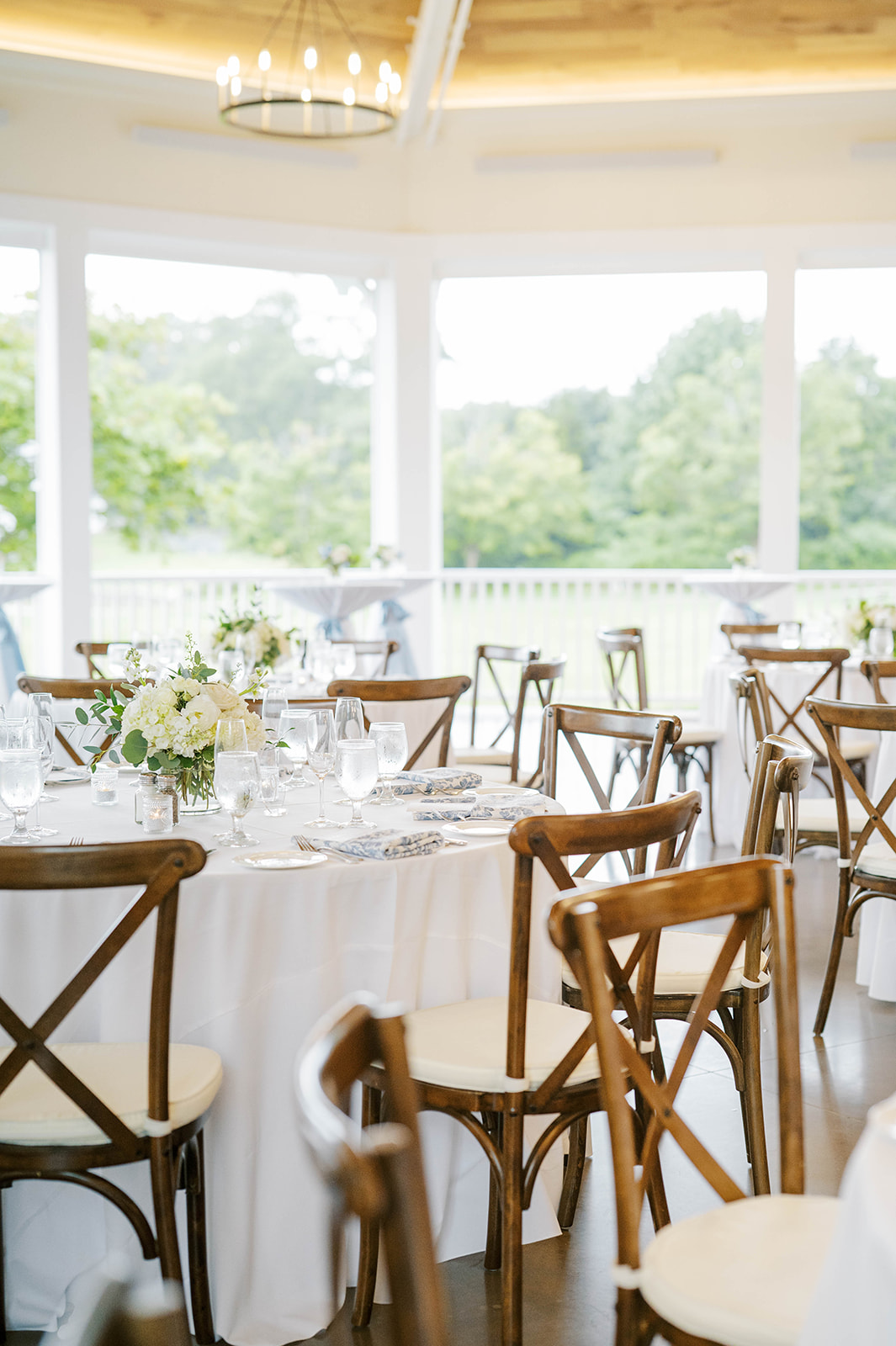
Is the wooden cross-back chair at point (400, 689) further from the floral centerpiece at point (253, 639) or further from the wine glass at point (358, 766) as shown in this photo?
the floral centerpiece at point (253, 639)

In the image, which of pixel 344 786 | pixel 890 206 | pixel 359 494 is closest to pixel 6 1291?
pixel 344 786

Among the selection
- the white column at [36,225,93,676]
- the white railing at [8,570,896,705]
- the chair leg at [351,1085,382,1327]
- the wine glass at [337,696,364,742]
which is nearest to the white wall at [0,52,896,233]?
the white column at [36,225,93,676]

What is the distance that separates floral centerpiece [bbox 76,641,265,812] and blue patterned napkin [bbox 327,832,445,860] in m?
0.32

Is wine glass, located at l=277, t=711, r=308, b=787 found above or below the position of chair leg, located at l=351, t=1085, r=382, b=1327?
above

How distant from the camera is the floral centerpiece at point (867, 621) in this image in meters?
5.75

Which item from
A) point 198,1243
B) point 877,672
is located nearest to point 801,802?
point 877,672

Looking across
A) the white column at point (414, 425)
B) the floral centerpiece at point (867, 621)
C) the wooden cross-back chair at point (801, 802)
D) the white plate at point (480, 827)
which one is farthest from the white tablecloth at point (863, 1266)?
the white column at point (414, 425)

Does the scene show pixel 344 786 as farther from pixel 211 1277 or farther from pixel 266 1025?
pixel 211 1277

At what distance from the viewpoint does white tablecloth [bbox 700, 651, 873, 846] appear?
540cm

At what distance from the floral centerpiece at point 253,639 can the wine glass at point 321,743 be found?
2.35 metres

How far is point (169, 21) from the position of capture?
8094 mm

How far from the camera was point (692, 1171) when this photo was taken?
107 inches

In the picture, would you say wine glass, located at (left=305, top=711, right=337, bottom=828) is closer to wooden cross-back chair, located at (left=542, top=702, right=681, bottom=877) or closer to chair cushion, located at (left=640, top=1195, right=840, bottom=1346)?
wooden cross-back chair, located at (left=542, top=702, right=681, bottom=877)

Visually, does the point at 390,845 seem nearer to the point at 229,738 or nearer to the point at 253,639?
the point at 229,738
